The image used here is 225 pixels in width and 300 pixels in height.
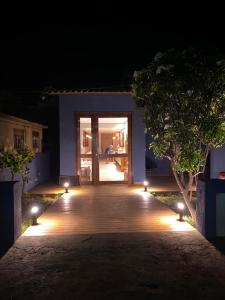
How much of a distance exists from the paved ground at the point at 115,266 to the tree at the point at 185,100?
175 cm

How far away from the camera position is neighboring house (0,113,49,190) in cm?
1248

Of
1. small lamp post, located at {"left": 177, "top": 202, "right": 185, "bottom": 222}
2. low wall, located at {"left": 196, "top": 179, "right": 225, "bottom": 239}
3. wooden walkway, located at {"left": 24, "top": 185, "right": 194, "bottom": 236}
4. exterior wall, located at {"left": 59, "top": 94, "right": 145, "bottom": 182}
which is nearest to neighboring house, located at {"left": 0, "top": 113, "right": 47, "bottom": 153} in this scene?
exterior wall, located at {"left": 59, "top": 94, "right": 145, "bottom": 182}

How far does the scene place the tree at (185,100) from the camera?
738 centimetres

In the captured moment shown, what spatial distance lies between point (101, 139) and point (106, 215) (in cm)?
597

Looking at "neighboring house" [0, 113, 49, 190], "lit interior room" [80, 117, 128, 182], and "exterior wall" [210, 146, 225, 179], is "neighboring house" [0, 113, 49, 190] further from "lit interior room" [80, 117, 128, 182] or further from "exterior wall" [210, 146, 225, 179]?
"exterior wall" [210, 146, 225, 179]

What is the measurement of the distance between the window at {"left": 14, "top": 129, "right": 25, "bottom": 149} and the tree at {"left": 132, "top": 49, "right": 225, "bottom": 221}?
7702 millimetres

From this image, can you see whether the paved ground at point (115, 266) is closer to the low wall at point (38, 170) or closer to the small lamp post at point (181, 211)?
the small lamp post at point (181, 211)

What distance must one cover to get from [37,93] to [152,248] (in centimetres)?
2964

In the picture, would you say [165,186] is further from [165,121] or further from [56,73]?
[56,73]

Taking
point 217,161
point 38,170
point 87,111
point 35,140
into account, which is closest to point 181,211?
point 217,161

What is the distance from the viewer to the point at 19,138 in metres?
15.1

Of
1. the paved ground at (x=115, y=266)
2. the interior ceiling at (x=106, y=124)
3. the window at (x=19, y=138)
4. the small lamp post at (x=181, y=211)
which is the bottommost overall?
the paved ground at (x=115, y=266)

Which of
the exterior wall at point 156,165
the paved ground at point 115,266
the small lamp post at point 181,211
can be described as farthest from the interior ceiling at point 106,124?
the paved ground at point 115,266

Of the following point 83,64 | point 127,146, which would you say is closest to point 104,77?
point 83,64
